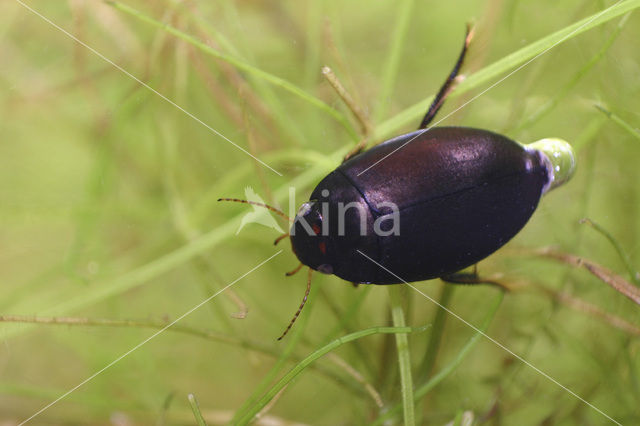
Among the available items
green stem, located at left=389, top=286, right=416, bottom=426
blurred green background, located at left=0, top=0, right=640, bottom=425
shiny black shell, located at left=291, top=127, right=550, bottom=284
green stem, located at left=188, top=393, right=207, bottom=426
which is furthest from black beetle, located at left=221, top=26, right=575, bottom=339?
green stem, located at left=188, top=393, right=207, bottom=426

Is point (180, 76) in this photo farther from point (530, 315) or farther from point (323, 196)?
point (530, 315)

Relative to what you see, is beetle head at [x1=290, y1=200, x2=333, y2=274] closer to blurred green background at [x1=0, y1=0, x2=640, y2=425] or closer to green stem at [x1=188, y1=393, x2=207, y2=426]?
blurred green background at [x1=0, y1=0, x2=640, y2=425]

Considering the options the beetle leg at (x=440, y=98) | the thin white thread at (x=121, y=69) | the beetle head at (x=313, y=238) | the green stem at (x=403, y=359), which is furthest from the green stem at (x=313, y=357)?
the thin white thread at (x=121, y=69)


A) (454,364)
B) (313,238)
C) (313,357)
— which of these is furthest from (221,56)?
(454,364)

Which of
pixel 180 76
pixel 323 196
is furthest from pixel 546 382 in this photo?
pixel 180 76

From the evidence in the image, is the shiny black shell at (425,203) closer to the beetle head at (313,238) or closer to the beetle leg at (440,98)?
the beetle head at (313,238)
